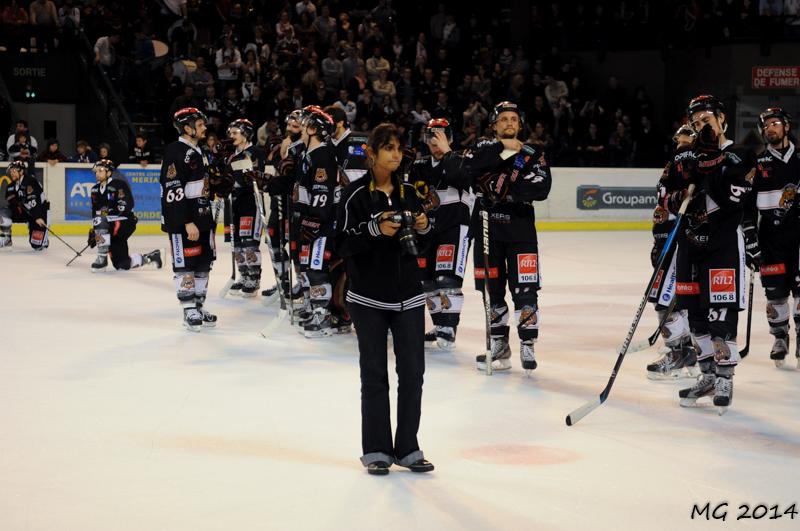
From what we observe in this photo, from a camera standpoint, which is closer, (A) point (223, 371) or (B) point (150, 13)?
(A) point (223, 371)

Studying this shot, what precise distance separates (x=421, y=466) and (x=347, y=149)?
15.0ft

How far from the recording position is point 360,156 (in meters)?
9.11

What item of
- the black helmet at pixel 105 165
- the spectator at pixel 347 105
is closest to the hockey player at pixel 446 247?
the black helmet at pixel 105 165

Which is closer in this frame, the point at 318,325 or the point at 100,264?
the point at 318,325

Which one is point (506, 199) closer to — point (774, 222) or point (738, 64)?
point (774, 222)

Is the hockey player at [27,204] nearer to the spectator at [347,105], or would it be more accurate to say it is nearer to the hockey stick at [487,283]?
the spectator at [347,105]

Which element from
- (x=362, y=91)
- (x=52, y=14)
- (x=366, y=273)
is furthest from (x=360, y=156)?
(x=52, y=14)

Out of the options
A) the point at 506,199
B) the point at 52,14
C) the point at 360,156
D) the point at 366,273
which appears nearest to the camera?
the point at 366,273

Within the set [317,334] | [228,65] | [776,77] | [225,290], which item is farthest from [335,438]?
[776,77]

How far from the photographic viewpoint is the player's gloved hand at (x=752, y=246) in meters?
7.59

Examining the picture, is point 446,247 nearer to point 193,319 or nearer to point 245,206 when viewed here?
Answer: point 193,319

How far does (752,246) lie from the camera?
25.1ft

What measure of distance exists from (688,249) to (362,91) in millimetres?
15527

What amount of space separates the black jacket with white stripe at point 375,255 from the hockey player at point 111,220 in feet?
30.1
